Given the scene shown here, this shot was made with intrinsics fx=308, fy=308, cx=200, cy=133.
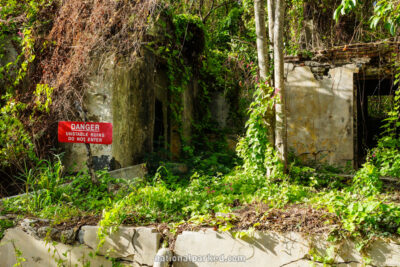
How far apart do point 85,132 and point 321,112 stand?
5307mm

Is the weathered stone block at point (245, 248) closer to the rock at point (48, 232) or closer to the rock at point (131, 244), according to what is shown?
the rock at point (131, 244)

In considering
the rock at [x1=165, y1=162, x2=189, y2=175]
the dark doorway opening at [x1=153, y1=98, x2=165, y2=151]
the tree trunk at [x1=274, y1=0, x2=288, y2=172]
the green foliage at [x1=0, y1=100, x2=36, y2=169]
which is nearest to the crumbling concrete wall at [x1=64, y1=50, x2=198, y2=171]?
the rock at [x1=165, y1=162, x2=189, y2=175]

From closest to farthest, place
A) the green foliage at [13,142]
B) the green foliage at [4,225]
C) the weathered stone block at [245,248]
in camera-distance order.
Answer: the weathered stone block at [245,248]
the green foliage at [4,225]
the green foliage at [13,142]

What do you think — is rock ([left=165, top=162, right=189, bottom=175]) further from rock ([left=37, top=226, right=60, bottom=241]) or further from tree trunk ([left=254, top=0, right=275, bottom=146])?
rock ([left=37, top=226, right=60, bottom=241])

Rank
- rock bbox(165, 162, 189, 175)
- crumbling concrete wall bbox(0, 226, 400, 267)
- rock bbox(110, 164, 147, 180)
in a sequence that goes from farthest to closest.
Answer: rock bbox(165, 162, 189, 175) < rock bbox(110, 164, 147, 180) < crumbling concrete wall bbox(0, 226, 400, 267)

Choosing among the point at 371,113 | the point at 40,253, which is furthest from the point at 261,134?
the point at 371,113

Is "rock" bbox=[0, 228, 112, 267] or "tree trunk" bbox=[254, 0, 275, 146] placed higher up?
"tree trunk" bbox=[254, 0, 275, 146]

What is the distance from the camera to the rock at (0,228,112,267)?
3.73 m

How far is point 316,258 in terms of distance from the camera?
3.07 m

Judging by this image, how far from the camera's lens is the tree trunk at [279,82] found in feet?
17.4

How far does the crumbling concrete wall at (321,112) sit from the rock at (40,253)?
5210 mm

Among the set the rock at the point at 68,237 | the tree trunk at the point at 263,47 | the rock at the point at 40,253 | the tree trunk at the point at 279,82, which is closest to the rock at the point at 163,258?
the rock at the point at 40,253

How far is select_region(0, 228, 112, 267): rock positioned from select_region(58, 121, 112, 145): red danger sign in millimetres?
2103

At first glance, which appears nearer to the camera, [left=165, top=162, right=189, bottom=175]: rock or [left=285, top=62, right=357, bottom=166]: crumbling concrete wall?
[left=165, top=162, right=189, bottom=175]: rock
